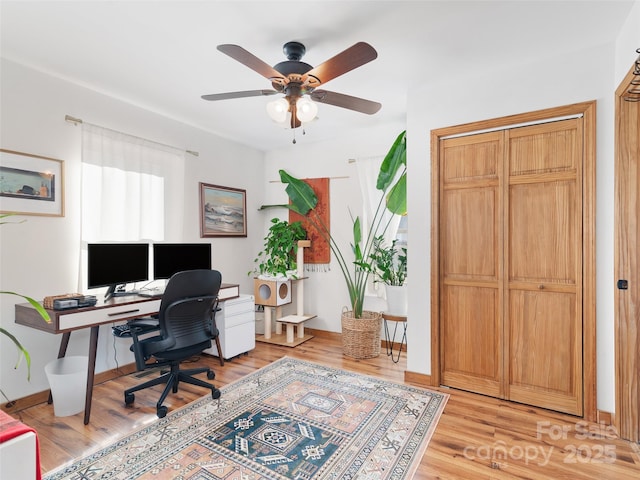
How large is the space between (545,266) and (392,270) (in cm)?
151

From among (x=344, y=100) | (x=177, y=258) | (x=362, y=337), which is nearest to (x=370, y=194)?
(x=362, y=337)

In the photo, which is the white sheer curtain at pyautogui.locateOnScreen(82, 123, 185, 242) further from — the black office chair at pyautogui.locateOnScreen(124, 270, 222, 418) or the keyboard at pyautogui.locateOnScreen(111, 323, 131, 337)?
the black office chair at pyautogui.locateOnScreen(124, 270, 222, 418)

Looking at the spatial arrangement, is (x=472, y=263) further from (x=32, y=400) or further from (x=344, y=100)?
(x=32, y=400)

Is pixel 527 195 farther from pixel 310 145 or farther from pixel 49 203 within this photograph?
pixel 49 203

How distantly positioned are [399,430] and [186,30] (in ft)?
9.40

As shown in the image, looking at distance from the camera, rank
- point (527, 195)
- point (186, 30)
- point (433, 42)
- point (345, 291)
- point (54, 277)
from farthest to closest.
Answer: point (345, 291), point (54, 277), point (527, 195), point (433, 42), point (186, 30)

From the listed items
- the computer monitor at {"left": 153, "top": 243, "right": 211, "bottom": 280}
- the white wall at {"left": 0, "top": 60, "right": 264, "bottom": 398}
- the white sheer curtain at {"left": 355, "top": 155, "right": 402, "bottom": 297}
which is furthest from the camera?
the white sheer curtain at {"left": 355, "top": 155, "right": 402, "bottom": 297}

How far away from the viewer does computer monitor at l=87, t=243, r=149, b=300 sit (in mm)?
2725

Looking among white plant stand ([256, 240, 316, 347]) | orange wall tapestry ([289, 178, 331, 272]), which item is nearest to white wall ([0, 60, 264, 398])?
white plant stand ([256, 240, 316, 347])

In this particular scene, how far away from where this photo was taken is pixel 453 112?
2.81 metres

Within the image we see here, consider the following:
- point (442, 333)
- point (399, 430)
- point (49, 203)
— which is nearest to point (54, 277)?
point (49, 203)

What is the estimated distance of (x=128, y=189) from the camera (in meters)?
3.24

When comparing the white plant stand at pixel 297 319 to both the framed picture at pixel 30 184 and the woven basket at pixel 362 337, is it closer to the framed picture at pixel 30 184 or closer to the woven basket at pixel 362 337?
the woven basket at pixel 362 337

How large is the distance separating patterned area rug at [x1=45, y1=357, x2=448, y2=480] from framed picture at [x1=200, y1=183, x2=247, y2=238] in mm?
1912
